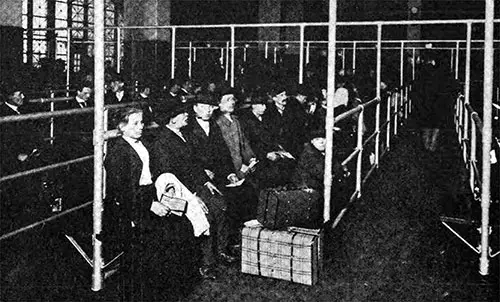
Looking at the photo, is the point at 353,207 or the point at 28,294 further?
the point at 353,207

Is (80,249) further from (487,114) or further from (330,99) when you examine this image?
(487,114)

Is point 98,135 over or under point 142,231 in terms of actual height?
over

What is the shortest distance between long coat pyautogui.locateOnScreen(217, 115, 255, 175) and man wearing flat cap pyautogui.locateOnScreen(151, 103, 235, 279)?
0.66m

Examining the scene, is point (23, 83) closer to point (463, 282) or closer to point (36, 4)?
point (36, 4)

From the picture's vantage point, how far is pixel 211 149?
4789 mm

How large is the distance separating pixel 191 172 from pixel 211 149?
1.41ft

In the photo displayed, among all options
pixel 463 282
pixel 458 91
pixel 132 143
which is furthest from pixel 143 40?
pixel 463 282

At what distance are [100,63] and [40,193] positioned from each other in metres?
1.91

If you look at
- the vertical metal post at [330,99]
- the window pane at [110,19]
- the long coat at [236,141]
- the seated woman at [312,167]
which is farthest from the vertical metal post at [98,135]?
the window pane at [110,19]

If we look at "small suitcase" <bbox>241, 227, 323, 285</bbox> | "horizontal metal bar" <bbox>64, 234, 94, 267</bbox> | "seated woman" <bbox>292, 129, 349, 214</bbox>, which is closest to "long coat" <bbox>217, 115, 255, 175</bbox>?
"seated woman" <bbox>292, 129, 349, 214</bbox>

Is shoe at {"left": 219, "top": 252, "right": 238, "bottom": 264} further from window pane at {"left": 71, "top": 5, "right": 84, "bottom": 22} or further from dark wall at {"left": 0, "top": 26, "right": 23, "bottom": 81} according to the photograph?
window pane at {"left": 71, "top": 5, "right": 84, "bottom": 22}

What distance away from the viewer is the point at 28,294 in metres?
3.63

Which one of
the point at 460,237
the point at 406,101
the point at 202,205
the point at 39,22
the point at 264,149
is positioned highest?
the point at 39,22

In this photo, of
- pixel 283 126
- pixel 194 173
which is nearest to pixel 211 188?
pixel 194 173
